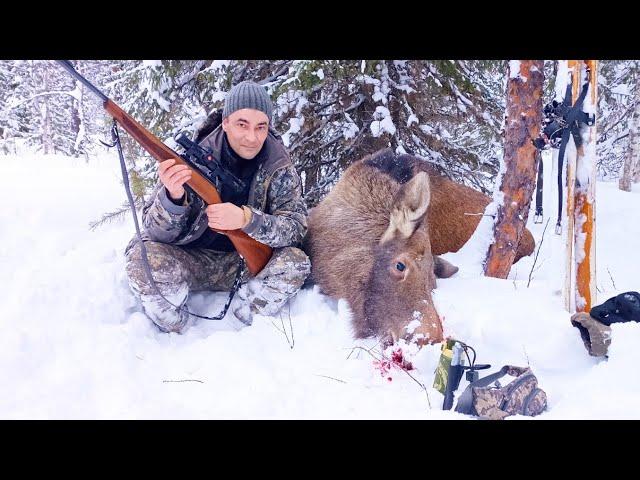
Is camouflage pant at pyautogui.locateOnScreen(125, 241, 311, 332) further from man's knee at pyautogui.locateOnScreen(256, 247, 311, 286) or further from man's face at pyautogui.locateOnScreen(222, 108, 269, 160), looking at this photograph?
man's face at pyautogui.locateOnScreen(222, 108, 269, 160)

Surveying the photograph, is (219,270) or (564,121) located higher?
(564,121)

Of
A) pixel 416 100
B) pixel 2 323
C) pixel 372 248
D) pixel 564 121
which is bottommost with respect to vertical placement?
pixel 2 323

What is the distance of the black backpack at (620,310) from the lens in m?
3.15

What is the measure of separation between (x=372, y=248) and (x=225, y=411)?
7.63 ft

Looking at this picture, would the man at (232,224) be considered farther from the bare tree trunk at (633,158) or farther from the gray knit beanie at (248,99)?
the bare tree trunk at (633,158)

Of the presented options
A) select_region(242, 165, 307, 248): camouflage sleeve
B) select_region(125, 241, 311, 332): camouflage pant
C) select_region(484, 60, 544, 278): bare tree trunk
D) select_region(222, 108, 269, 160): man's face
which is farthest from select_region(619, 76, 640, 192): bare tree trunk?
select_region(222, 108, 269, 160): man's face

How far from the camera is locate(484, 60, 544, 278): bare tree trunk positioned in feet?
16.3

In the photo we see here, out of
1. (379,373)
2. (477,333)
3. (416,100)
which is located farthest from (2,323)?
(416,100)

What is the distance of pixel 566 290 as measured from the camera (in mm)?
3891

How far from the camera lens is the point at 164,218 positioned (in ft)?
13.7

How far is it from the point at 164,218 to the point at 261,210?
2.83 feet

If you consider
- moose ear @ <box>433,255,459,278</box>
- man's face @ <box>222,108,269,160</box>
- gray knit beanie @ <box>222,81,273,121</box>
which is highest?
gray knit beanie @ <box>222,81,273,121</box>

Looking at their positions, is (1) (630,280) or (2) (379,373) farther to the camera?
(1) (630,280)

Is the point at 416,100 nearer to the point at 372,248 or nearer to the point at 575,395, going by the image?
the point at 372,248
